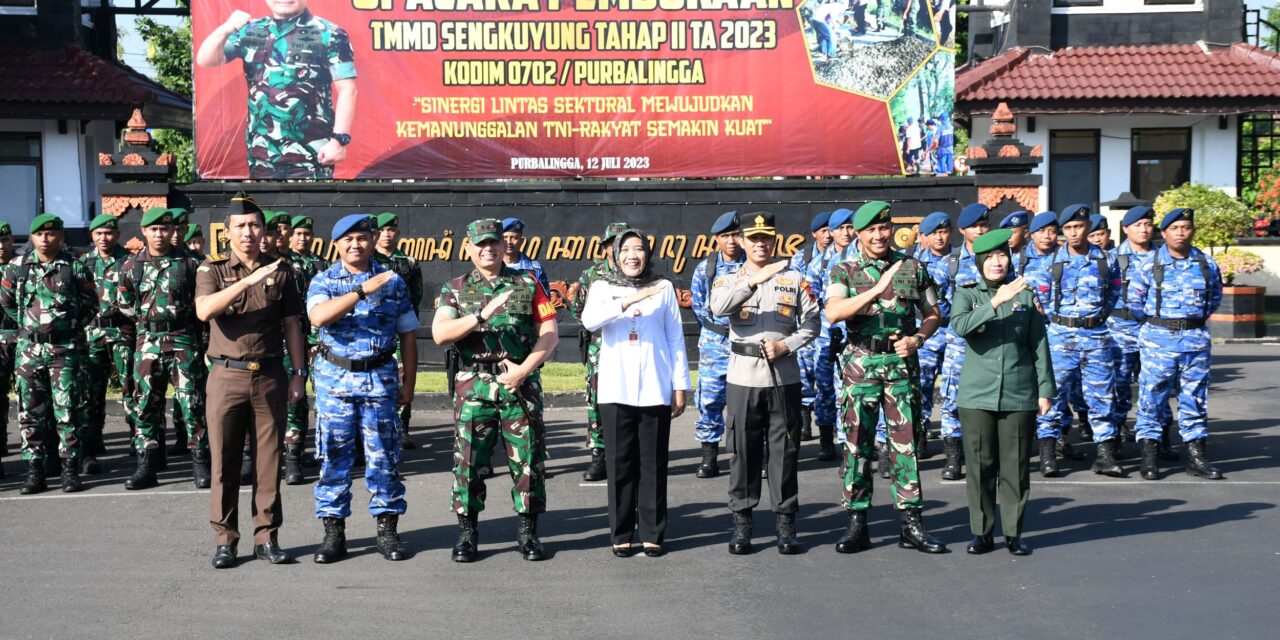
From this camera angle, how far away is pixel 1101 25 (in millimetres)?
24625

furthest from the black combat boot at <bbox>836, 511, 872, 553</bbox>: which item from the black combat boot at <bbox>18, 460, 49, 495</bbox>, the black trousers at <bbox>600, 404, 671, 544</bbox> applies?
the black combat boot at <bbox>18, 460, 49, 495</bbox>

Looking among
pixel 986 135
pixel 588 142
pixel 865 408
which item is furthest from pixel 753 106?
pixel 865 408

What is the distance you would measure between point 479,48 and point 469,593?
12323 millimetres

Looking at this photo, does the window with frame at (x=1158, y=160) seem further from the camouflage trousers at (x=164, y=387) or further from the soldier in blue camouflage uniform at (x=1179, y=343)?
the camouflage trousers at (x=164, y=387)

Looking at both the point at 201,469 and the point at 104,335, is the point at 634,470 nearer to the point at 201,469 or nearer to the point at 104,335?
the point at 201,469

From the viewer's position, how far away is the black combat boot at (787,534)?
25.5 ft

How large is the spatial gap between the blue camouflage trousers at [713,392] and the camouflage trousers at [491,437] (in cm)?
288

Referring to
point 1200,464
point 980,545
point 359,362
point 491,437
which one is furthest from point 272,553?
point 1200,464

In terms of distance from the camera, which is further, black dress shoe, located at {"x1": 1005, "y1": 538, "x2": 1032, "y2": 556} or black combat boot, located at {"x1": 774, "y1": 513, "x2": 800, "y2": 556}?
black combat boot, located at {"x1": 774, "y1": 513, "x2": 800, "y2": 556}

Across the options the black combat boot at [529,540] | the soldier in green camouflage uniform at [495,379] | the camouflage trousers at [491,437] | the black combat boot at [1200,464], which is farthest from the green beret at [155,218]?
the black combat boot at [1200,464]

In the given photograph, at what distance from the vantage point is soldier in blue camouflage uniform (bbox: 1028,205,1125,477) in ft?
33.9

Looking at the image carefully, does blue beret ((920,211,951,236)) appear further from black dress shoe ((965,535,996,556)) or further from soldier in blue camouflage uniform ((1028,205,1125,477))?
black dress shoe ((965,535,996,556))

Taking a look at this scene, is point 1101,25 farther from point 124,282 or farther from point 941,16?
point 124,282

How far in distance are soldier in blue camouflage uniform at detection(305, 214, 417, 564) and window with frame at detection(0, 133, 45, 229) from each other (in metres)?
19.1
